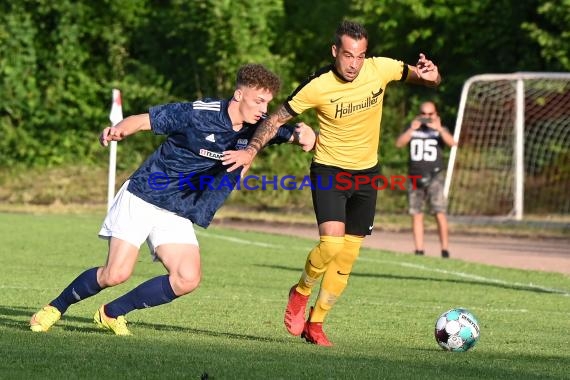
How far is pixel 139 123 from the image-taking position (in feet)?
27.0

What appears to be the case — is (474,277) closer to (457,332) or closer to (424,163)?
(424,163)

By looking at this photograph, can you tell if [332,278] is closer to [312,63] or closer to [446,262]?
[446,262]

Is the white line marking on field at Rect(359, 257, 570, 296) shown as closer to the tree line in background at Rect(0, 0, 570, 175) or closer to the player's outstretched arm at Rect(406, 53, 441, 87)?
the player's outstretched arm at Rect(406, 53, 441, 87)

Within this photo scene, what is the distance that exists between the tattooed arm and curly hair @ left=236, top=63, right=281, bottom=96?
24 cm

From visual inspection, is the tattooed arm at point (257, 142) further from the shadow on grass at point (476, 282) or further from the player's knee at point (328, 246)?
the shadow on grass at point (476, 282)

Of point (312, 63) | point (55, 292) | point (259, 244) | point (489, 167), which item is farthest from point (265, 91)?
point (312, 63)

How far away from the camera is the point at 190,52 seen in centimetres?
3219

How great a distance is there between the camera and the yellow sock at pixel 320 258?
8.91 metres

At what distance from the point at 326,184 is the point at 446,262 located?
8.36 metres

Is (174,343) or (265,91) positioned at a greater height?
(265,91)

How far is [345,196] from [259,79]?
45.9 inches

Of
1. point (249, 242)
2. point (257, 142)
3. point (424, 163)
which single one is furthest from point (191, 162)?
point (249, 242)

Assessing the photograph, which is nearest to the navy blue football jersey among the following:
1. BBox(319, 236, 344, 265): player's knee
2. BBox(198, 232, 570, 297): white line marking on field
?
BBox(319, 236, 344, 265): player's knee

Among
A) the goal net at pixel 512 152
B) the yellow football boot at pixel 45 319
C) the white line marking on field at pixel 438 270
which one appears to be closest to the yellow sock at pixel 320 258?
the yellow football boot at pixel 45 319
